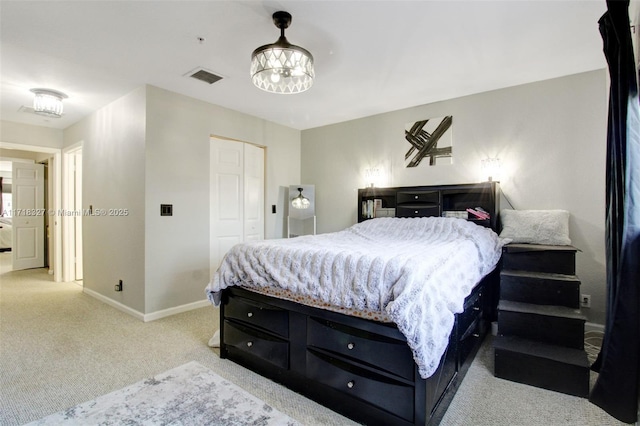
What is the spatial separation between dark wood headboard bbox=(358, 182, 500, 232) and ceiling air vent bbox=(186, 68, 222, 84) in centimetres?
214

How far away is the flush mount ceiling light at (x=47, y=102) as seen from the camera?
3240 mm

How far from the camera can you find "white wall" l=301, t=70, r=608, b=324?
283 centimetres

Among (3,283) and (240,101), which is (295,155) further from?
(3,283)

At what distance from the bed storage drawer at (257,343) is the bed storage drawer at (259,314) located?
55 mm

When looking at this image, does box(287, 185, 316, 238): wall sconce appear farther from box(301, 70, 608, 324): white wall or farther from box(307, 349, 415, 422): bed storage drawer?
box(307, 349, 415, 422): bed storage drawer

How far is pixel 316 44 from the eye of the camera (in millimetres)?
2406

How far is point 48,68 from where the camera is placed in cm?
282

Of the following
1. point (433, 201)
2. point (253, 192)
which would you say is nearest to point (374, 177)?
point (433, 201)

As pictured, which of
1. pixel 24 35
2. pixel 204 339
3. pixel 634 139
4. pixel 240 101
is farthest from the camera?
pixel 240 101

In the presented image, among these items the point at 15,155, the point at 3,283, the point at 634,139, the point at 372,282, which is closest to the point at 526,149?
the point at 634,139

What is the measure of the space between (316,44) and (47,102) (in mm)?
2982

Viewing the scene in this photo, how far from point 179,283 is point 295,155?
2573mm

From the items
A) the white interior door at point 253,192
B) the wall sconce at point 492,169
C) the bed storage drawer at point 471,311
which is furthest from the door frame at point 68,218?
the wall sconce at point 492,169

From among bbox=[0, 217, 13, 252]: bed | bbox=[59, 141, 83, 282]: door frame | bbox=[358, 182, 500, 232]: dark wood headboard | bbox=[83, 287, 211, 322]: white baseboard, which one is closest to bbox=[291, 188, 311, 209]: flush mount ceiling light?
bbox=[358, 182, 500, 232]: dark wood headboard
